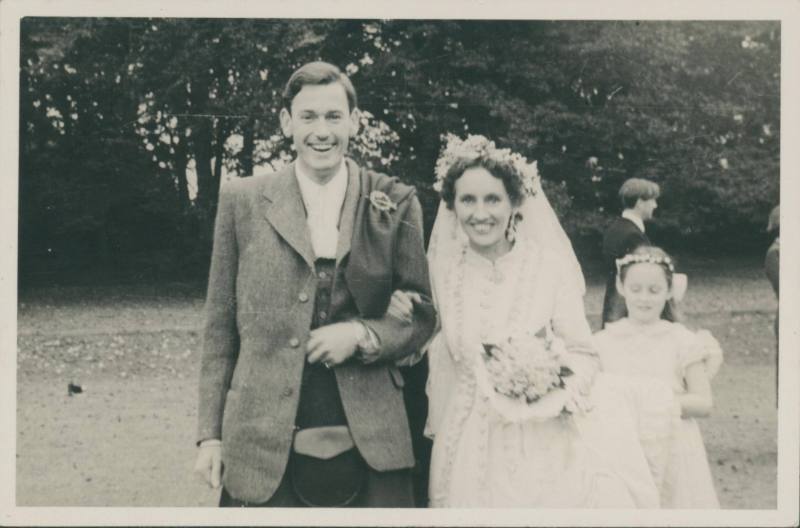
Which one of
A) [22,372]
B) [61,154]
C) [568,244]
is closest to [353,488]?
[568,244]

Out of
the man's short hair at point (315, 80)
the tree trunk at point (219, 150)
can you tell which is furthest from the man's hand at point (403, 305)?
the tree trunk at point (219, 150)

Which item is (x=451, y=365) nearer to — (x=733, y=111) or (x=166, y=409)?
(x=166, y=409)

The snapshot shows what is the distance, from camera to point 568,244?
126 inches

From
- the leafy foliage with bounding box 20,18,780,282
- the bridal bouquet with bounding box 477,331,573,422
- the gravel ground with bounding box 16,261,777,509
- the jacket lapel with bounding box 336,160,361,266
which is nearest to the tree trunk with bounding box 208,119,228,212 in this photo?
the leafy foliage with bounding box 20,18,780,282

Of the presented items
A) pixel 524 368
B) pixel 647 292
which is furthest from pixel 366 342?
pixel 647 292

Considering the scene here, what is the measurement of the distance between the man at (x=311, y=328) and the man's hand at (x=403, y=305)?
10 mm

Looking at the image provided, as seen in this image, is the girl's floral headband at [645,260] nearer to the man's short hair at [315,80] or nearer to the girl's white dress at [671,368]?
Result: the girl's white dress at [671,368]

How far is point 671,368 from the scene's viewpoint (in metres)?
3.30

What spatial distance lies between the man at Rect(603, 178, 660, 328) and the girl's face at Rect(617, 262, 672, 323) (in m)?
0.08

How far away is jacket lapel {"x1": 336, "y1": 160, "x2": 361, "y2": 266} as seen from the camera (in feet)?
9.37

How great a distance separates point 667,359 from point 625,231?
0.57 m

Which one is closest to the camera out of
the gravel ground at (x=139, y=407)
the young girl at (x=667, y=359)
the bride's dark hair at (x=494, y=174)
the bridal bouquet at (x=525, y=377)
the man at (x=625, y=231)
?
the bridal bouquet at (x=525, y=377)

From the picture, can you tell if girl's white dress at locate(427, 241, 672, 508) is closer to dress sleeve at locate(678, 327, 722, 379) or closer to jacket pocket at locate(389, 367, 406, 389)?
jacket pocket at locate(389, 367, 406, 389)

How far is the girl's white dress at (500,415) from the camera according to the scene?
119 inches
